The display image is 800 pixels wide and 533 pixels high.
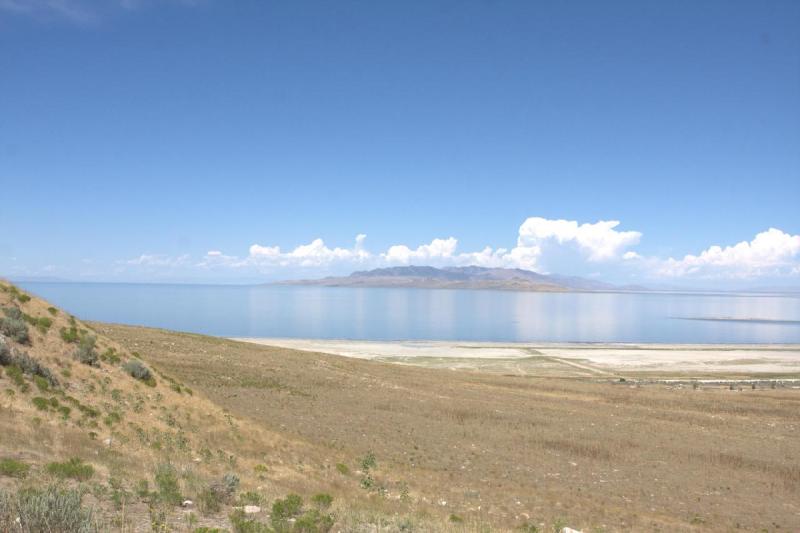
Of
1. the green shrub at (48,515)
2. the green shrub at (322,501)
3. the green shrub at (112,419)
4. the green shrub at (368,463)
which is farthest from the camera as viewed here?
the green shrub at (368,463)

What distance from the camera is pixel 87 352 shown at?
2089 cm

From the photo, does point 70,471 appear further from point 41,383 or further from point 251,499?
point 41,383

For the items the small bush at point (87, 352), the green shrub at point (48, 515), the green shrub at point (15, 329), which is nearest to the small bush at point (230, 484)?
the green shrub at point (48, 515)

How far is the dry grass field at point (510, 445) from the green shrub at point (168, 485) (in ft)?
11.7

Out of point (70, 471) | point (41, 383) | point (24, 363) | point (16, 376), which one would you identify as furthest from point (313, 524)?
point (24, 363)

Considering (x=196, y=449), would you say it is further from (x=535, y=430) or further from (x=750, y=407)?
(x=750, y=407)

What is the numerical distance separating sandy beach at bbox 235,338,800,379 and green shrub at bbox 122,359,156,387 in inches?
2041

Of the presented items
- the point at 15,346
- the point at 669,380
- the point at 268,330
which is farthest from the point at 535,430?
the point at 268,330

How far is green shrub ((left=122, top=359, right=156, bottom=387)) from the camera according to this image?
21828 mm

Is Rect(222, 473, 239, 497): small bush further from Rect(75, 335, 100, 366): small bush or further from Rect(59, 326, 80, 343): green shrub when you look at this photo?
Rect(59, 326, 80, 343): green shrub

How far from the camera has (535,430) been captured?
2812 centimetres

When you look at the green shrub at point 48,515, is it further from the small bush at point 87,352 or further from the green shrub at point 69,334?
the green shrub at point 69,334

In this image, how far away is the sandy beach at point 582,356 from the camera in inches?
2805

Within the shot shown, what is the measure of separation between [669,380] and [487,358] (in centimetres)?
2701
